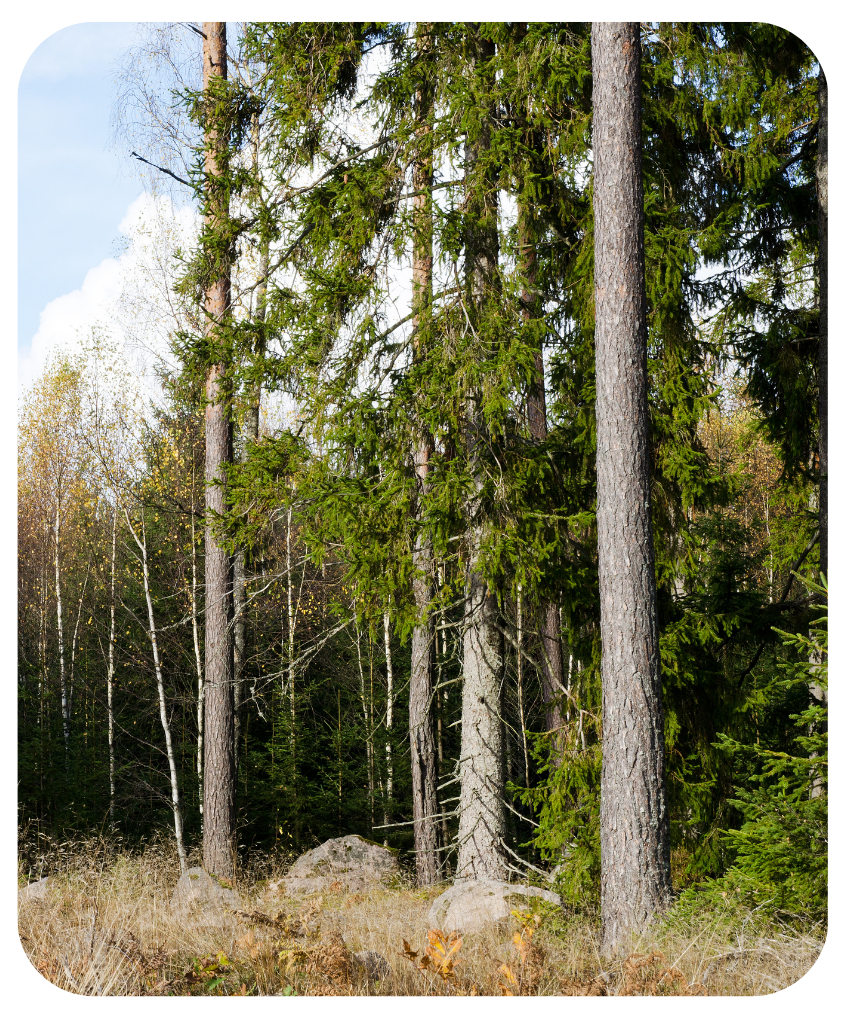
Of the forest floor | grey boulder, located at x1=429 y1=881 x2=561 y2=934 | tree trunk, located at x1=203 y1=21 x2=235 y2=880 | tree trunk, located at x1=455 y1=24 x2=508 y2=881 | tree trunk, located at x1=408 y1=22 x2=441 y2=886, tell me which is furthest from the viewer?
tree trunk, located at x1=203 y1=21 x2=235 y2=880

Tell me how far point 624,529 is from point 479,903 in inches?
126

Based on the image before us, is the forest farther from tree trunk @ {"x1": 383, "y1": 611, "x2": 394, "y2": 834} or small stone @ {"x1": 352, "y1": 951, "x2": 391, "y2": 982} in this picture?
tree trunk @ {"x1": 383, "y1": 611, "x2": 394, "y2": 834}

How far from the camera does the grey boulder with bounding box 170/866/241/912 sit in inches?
248

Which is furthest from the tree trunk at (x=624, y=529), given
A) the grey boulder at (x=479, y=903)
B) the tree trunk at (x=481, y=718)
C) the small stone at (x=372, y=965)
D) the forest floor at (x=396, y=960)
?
the small stone at (x=372, y=965)

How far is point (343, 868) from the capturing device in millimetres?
9352

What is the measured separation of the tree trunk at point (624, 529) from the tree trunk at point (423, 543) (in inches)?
57.0

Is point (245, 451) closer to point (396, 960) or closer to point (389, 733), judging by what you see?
point (389, 733)

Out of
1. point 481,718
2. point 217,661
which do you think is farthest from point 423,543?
point 217,661

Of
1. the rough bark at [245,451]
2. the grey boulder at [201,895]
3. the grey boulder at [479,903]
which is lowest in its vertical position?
the grey boulder at [201,895]

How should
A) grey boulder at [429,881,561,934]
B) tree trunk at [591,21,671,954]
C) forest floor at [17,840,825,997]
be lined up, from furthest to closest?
grey boulder at [429,881,561,934], tree trunk at [591,21,671,954], forest floor at [17,840,825,997]

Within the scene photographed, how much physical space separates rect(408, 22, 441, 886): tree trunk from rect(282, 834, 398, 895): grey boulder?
22.2 inches

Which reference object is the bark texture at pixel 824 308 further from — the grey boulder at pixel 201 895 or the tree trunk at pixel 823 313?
the grey boulder at pixel 201 895

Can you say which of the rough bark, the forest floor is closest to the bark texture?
the forest floor

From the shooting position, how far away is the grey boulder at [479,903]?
5.88 meters
